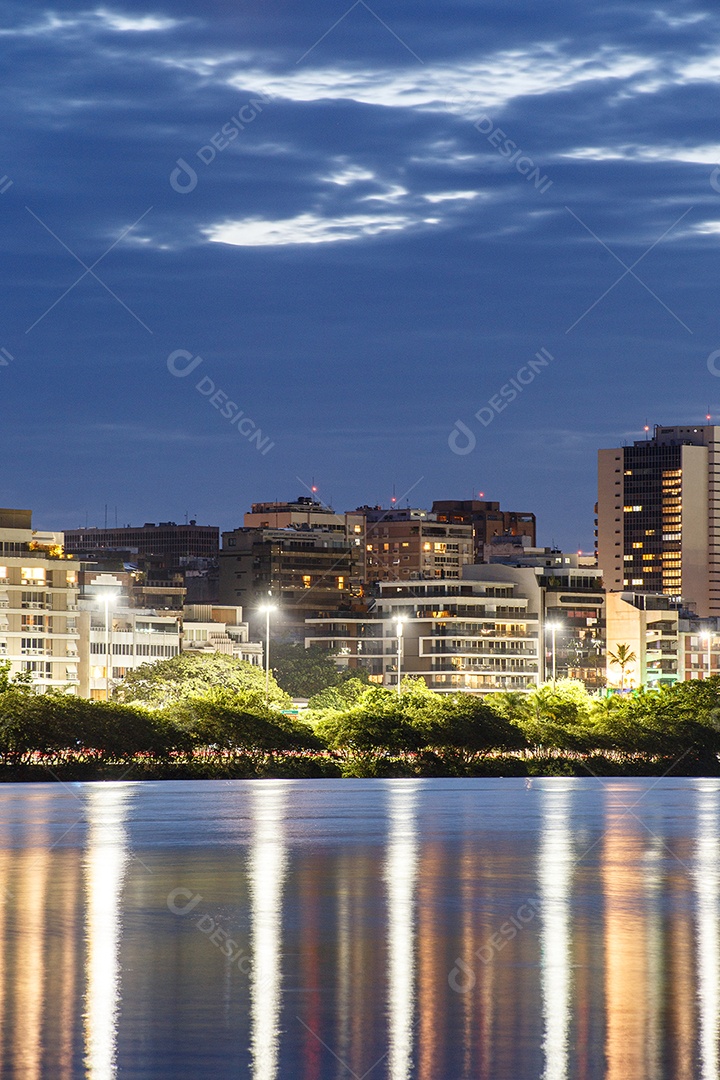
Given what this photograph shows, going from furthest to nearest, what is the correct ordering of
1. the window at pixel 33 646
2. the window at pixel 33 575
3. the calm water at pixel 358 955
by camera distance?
→ the window at pixel 33 575 → the window at pixel 33 646 → the calm water at pixel 358 955

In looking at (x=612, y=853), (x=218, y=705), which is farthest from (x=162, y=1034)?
(x=218, y=705)

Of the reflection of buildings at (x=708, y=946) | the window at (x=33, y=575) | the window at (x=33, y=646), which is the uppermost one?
the window at (x=33, y=575)

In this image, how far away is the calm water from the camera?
15891mm

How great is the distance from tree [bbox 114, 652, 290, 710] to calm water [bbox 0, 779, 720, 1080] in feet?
268

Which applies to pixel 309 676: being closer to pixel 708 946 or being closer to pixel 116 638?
pixel 116 638

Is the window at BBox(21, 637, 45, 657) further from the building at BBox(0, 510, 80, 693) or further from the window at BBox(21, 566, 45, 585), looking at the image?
the window at BBox(21, 566, 45, 585)

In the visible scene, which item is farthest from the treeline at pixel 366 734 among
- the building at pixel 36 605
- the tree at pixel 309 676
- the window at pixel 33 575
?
the tree at pixel 309 676

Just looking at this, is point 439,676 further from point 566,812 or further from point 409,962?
point 409,962

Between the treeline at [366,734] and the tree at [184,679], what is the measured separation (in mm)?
1101

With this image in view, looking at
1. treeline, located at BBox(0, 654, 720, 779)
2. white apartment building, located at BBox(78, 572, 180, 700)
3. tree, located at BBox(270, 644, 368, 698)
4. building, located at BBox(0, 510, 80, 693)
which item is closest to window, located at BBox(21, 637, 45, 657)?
building, located at BBox(0, 510, 80, 693)

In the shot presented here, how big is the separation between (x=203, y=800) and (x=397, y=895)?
37.5 metres

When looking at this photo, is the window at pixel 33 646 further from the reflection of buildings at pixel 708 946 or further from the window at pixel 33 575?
the reflection of buildings at pixel 708 946

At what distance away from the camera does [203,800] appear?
6575 cm

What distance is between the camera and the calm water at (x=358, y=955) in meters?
15.9
